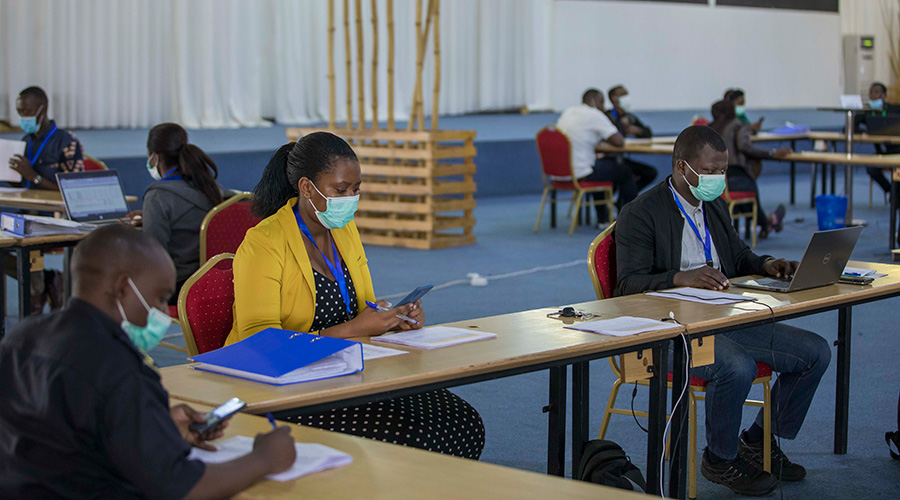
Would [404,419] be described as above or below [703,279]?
below

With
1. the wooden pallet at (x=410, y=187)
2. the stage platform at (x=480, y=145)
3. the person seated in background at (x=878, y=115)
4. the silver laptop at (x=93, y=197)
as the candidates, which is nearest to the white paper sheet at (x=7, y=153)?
the silver laptop at (x=93, y=197)

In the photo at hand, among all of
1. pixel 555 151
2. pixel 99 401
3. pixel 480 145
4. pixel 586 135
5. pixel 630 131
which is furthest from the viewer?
pixel 480 145

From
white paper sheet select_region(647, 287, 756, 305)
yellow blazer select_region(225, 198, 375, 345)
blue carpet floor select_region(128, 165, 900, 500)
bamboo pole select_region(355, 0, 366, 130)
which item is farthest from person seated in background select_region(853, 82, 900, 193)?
yellow blazer select_region(225, 198, 375, 345)

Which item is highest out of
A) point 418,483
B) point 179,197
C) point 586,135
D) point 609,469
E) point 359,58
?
point 359,58

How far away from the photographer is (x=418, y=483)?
150 cm

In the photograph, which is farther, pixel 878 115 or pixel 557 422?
pixel 878 115

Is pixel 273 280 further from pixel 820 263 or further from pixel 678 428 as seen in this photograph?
pixel 820 263

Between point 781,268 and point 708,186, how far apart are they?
1.18 ft

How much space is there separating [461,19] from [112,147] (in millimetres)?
4585

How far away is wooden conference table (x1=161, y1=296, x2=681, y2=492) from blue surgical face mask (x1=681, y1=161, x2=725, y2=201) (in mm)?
514

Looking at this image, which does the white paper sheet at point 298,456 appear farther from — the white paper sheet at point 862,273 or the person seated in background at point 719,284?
the white paper sheet at point 862,273

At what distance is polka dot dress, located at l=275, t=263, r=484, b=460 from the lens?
231cm

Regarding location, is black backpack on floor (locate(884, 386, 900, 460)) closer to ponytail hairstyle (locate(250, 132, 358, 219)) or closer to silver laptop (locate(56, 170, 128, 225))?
ponytail hairstyle (locate(250, 132, 358, 219))

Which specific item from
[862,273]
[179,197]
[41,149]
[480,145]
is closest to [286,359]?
[862,273]
